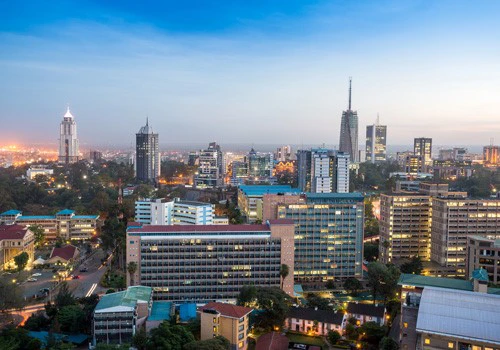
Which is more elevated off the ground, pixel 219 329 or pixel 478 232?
pixel 478 232

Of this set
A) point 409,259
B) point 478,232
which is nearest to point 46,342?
point 409,259

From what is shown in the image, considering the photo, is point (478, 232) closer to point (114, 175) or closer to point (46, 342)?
point (46, 342)

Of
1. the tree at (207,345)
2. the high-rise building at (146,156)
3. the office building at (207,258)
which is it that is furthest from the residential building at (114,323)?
the high-rise building at (146,156)

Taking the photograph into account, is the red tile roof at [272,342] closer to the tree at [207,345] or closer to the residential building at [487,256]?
the tree at [207,345]

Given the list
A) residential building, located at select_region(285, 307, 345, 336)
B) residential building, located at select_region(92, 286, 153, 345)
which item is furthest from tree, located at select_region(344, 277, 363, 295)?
residential building, located at select_region(92, 286, 153, 345)

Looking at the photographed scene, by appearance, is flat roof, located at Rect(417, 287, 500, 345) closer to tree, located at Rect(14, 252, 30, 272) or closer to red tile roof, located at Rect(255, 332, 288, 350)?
red tile roof, located at Rect(255, 332, 288, 350)

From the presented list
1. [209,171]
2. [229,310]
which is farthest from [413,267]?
[209,171]
